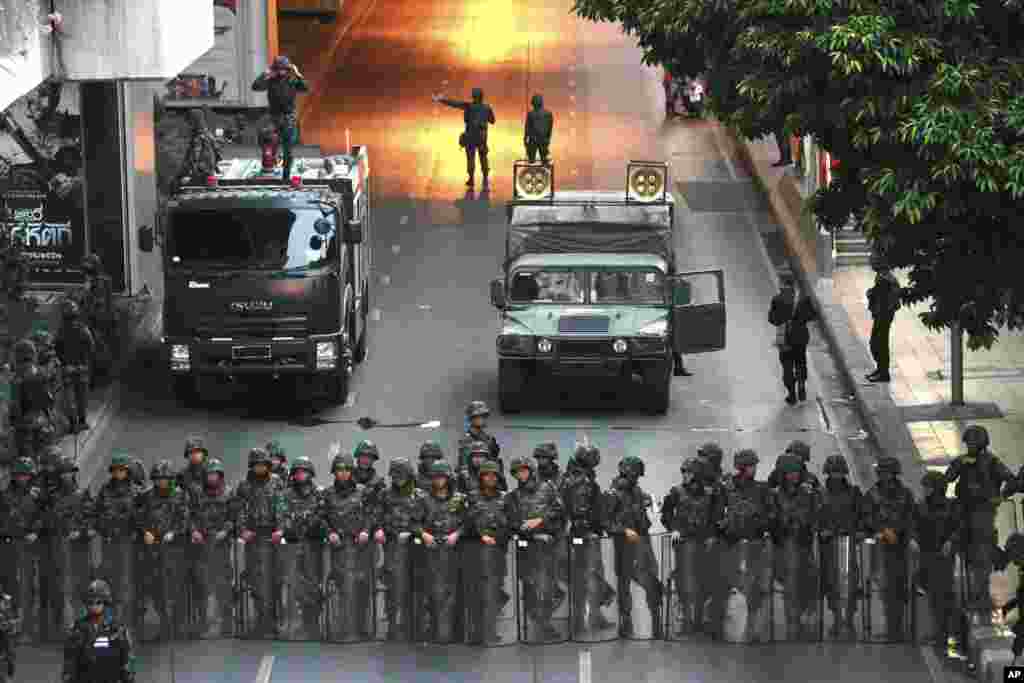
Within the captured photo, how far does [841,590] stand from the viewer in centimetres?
2142

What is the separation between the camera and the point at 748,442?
28547 millimetres

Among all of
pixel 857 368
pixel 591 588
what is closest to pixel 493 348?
pixel 857 368

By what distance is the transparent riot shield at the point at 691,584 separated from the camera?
21344 mm

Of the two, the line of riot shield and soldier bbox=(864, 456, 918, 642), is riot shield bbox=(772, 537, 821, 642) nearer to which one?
soldier bbox=(864, 456, 918, 642)

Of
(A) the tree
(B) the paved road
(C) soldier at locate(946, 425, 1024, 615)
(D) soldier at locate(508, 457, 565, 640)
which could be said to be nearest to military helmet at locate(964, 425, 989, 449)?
(C) soldier at locate(946, 425, 1024, 615)

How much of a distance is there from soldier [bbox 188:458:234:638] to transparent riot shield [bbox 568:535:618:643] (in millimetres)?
3012

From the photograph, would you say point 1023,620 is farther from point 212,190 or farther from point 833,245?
point 833,245

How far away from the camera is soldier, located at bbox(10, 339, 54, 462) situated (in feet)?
82.8

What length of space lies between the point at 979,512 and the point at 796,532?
159cm

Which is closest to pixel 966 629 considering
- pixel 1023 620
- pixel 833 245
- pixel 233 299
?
pixel 1023 620

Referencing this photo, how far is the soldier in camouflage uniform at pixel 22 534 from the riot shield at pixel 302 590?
2.16 m

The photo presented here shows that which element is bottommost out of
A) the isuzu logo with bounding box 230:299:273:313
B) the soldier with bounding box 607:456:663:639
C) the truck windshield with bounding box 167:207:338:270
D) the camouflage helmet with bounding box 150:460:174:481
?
the soldier with bounding box 607:456:663:639

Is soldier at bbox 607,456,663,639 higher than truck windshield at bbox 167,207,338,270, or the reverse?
truck windshield at bbox 167,207,338,270

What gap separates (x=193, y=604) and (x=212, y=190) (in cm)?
855
